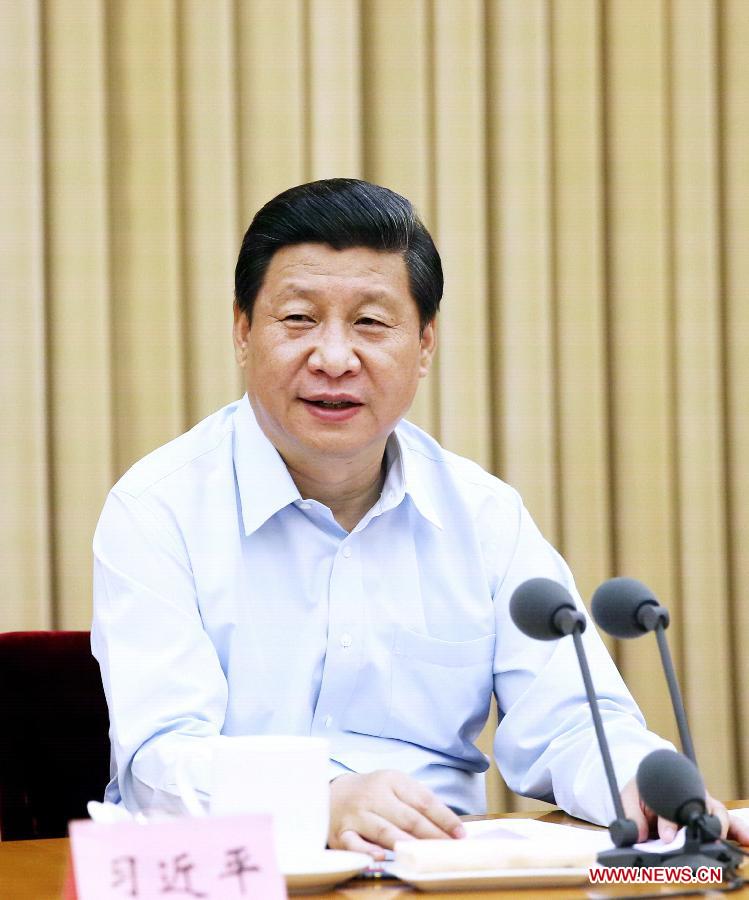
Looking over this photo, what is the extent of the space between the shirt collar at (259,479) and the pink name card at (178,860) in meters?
0.80

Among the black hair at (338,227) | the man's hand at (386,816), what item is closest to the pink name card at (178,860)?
the man's hand at (386,816)

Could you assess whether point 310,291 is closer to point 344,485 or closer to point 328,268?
point 328,268

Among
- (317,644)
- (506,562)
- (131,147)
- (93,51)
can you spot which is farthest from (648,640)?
(93,51)

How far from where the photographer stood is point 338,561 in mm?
1612

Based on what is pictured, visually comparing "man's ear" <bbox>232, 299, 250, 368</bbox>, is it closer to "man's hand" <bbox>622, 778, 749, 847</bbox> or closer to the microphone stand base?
"man's hand" <bbox>622, 778, 749, 847</bbox>

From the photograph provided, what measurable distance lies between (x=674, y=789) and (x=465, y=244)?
1539 millimetres

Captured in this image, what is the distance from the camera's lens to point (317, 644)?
1.58 m

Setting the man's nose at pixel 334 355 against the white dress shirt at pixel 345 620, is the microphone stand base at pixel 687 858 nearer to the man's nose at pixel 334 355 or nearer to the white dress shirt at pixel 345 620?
the white dress shirt at pixel 345 620

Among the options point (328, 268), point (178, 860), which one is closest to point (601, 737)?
point (178, 860)

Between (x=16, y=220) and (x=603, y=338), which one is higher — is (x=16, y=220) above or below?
above

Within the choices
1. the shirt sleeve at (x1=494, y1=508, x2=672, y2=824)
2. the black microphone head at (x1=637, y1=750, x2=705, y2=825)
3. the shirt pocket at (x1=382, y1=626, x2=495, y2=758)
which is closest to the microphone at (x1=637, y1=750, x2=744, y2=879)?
the black microphone head at (x1=637, y1=750, x2=705, y2=825)

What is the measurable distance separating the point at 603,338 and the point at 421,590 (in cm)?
96

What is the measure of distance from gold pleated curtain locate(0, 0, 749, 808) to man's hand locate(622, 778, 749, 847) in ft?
3.98

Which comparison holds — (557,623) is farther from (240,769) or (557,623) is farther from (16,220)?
(16,220)
